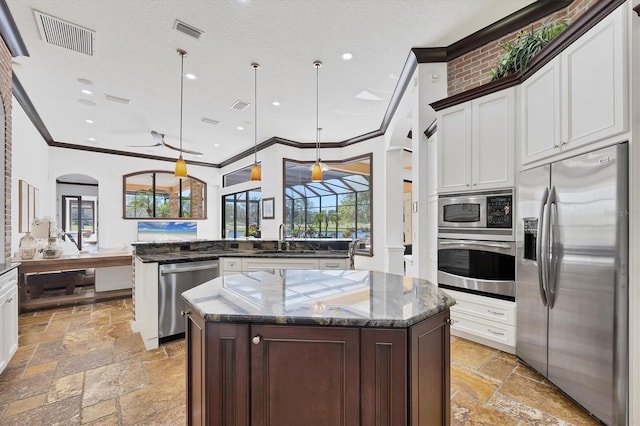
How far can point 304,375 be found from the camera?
1225 mm

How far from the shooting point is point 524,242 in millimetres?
2465

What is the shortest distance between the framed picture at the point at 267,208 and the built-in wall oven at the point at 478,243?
4.39 metres

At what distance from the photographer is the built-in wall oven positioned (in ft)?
8.69

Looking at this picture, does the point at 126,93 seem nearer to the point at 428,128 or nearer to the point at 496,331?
the point at 428,128

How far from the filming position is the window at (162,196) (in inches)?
317

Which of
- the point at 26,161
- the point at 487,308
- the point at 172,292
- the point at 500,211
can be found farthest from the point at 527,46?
the point at 26,161

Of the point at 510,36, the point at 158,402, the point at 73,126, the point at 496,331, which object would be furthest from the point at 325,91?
the point at 73,126

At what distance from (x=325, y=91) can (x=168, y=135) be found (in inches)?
162

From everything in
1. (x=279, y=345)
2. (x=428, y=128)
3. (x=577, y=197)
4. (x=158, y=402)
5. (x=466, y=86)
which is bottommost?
(x=158, y=402)

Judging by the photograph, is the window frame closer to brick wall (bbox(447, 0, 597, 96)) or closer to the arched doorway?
the arched doorway

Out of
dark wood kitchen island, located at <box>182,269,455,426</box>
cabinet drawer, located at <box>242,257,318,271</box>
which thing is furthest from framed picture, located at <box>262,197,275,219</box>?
dark wood kitchen island, located at <box>182,269,455,426</box>

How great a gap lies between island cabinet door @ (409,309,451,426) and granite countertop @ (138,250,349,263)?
231cm

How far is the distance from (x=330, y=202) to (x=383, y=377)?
665cm

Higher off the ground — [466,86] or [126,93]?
[126,93]
